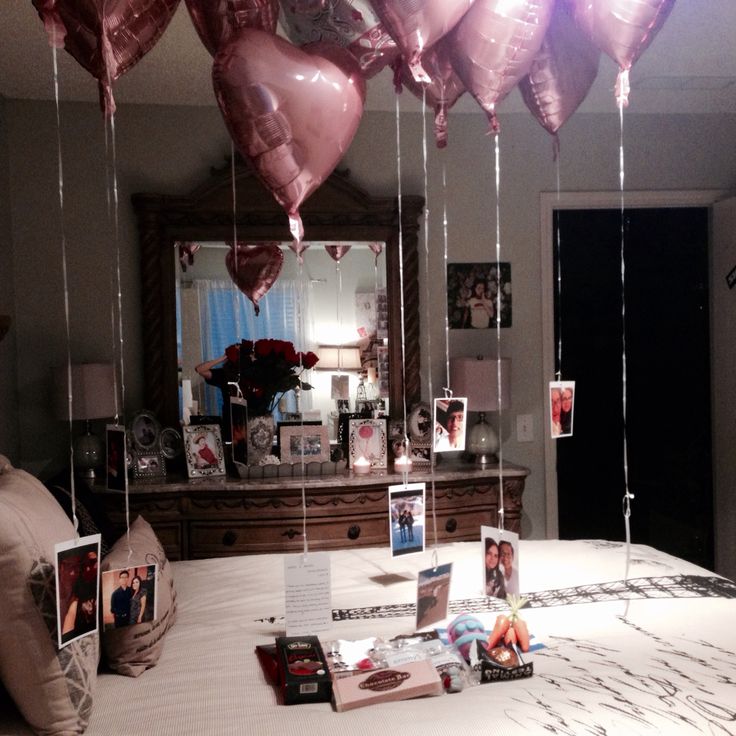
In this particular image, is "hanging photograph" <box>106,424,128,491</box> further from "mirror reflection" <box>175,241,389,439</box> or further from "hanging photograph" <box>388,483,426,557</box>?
"mirror reflection" <box>175,241,389,439</box>

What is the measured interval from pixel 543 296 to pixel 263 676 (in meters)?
2.60

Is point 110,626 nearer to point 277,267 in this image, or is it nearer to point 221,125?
point 277,267

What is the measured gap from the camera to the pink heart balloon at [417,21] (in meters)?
1.37

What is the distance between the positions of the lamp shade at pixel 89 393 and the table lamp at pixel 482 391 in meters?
1.53

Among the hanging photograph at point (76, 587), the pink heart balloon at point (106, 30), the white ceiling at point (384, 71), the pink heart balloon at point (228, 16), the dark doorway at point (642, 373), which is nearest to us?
the hanging photograph at point (76, 587)

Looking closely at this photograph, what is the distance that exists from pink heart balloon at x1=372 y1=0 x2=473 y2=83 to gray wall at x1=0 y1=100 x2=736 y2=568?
206 centimetres

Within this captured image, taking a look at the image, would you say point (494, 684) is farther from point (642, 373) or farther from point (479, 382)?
point (642, 373)

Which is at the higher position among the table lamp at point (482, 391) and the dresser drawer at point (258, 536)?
the table lamp at point (482, 391)

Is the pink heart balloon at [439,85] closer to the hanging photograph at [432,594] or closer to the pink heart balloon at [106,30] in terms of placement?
the pink heart balloon at [106,30]

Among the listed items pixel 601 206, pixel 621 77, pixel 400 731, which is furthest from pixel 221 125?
pixel 400 731

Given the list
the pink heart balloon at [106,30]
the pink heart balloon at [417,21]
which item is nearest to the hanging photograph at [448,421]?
the pink heart balloon at [417,21]

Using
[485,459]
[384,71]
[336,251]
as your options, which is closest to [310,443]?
[485,459]

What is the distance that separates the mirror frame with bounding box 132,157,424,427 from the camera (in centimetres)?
335

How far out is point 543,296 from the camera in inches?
142
